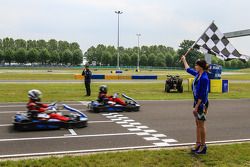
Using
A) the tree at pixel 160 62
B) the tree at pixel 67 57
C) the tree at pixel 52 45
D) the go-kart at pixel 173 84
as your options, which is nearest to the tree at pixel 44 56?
the tree at pixel 67 57

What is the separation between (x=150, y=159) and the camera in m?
6.09

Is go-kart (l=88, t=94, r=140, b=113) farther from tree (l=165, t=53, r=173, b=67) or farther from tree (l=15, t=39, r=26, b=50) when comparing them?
tree (l=15, t=39, r=26, b=50)

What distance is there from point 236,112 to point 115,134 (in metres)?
6.41

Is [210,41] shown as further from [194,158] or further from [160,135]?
[194,158]

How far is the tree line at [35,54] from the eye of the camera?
4956 inches

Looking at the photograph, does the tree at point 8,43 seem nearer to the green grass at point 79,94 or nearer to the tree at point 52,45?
the tree at point 52,45

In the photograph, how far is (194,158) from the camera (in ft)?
20.6

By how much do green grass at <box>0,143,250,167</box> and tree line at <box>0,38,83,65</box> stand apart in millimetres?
125635

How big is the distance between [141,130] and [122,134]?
749 mm

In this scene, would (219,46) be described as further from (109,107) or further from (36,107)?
(36,107)

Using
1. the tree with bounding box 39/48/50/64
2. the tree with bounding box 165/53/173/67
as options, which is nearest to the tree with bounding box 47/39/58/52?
the tree with bounding box 39/48/50/64

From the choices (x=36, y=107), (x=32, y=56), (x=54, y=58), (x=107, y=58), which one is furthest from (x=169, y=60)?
(x=36, y=107)

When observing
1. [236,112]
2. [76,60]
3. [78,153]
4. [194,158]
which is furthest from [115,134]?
[76,60]

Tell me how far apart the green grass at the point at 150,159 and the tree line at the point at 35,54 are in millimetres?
125635
